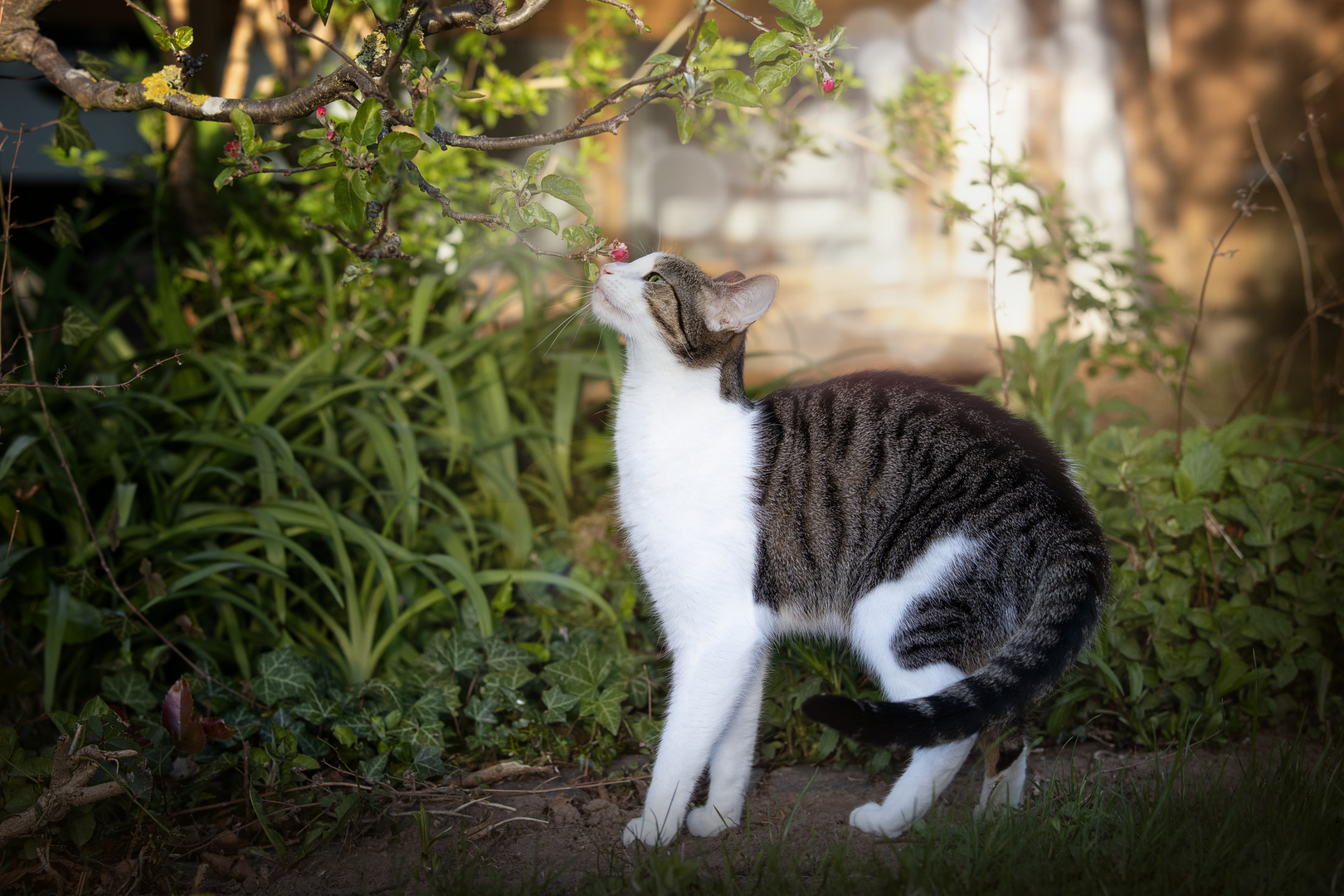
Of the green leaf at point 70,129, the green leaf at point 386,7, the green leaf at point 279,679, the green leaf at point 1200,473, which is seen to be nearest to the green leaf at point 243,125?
the green leaf at point 386,7

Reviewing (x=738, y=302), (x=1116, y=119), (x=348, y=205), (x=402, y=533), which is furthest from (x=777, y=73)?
(x=1116, y=119)

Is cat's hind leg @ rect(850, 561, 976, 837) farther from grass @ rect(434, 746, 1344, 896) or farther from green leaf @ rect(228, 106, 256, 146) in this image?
green leaf @ rect(228, 106, 256, 146)

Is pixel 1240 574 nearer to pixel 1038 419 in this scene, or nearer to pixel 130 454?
pixel 1038 419

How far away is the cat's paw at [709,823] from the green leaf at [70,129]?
7.22 ft

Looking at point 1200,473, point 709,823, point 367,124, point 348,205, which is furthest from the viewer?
point 1200,473

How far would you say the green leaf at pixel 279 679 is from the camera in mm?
2320

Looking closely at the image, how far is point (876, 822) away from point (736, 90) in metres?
1.58

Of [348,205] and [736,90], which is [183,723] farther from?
[736,90]

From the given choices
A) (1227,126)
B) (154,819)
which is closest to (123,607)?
(154,819)

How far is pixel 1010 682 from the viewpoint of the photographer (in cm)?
173

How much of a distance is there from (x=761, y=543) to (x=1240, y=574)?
1.52m

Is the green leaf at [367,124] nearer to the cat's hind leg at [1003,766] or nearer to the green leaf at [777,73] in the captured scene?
the green leaf at [777,73]

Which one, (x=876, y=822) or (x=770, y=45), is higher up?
(x=770, y=45)

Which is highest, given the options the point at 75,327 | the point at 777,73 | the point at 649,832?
the point at 777,73
